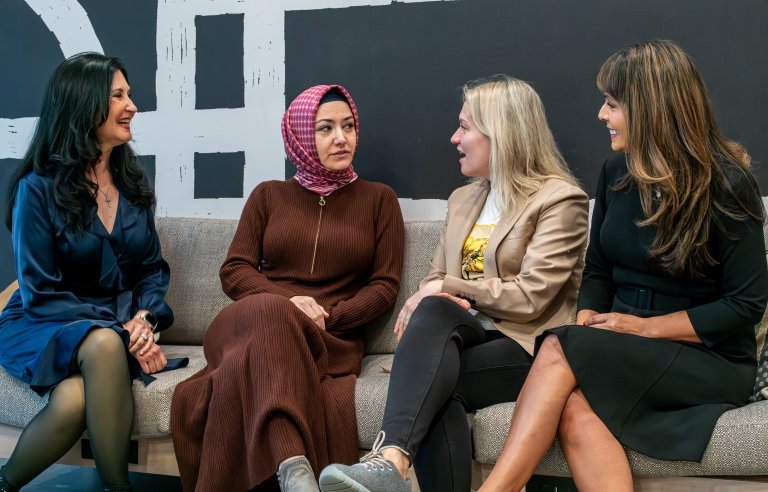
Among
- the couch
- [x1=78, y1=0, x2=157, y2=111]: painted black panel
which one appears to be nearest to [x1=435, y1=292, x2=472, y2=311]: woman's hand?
the couch

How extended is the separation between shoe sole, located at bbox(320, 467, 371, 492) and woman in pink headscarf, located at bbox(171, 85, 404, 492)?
21 cm

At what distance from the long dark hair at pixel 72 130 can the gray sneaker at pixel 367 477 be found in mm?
1419

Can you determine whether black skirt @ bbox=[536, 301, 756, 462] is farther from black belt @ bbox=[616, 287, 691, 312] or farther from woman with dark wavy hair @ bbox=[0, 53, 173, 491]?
woman with dark wavy hair @ bbox=[0, 53, 173, 491]

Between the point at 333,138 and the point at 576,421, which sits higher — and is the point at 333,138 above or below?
above

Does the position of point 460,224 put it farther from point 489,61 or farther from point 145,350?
point 145,350

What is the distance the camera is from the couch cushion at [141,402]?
9.23 ft

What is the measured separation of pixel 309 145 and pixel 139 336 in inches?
34.9

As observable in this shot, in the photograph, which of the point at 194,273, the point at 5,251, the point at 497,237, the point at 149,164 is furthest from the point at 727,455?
the point at 5,251

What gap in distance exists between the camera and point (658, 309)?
101 inches

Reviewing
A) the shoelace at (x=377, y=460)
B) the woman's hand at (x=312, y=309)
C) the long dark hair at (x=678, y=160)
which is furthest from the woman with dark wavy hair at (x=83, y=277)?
the long dark hair at (x=678, y=160)

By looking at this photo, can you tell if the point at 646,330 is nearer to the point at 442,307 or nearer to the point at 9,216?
the point at 442,307

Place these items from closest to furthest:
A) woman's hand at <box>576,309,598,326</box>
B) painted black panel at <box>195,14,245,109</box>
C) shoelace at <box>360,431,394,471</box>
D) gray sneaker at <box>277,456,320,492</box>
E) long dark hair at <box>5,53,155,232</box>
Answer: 1. shoelace at <box>360,431,394,471</box>
2. gray sneaker at <box>277,456,320,492</box>
3. woman's hand at <box>576,309,598,326</box>
4. long dark hair at <box>5,53,155,232</box>
5. painted black panel at <box>195,14,245,109</box>

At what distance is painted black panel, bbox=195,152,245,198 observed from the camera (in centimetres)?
388

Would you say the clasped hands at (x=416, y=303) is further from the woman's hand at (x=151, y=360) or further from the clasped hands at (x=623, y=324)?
the woman's hand at (x=151, y=360)
